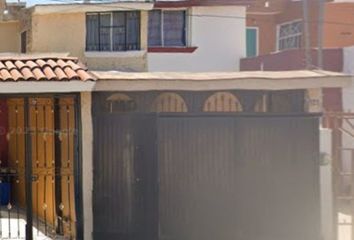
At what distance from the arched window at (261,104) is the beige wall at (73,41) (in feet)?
29.2

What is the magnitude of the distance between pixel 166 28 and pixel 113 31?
246cm

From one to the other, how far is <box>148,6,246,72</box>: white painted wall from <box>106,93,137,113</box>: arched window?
10879 millimetres

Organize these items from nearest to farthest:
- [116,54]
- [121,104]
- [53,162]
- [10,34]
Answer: [121,104], [53,162], [116,54], [10,34]

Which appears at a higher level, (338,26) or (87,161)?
(338,26)

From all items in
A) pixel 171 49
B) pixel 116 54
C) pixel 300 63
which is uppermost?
pixel 171 49

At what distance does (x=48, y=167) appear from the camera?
9.49 m

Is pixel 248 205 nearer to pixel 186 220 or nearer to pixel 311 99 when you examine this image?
Answer: pixel 186 220

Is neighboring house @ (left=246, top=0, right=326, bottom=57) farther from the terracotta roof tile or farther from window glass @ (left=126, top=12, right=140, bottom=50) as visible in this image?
the terracotta roof tile

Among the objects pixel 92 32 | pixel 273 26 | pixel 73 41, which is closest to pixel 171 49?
pixel 92 32

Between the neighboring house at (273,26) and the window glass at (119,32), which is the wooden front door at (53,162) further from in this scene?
the neighboring house at (273,26)

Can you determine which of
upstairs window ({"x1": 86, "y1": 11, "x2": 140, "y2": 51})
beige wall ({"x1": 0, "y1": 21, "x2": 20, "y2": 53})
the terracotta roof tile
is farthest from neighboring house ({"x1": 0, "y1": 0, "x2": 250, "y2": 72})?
the terracotta roof tile

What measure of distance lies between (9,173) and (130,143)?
385cm

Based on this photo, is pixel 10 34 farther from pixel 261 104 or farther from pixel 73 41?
pixel 261 104

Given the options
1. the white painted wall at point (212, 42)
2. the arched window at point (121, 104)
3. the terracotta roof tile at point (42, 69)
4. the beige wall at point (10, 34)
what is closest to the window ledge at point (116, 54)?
the white painted wall at point (212, 42)
